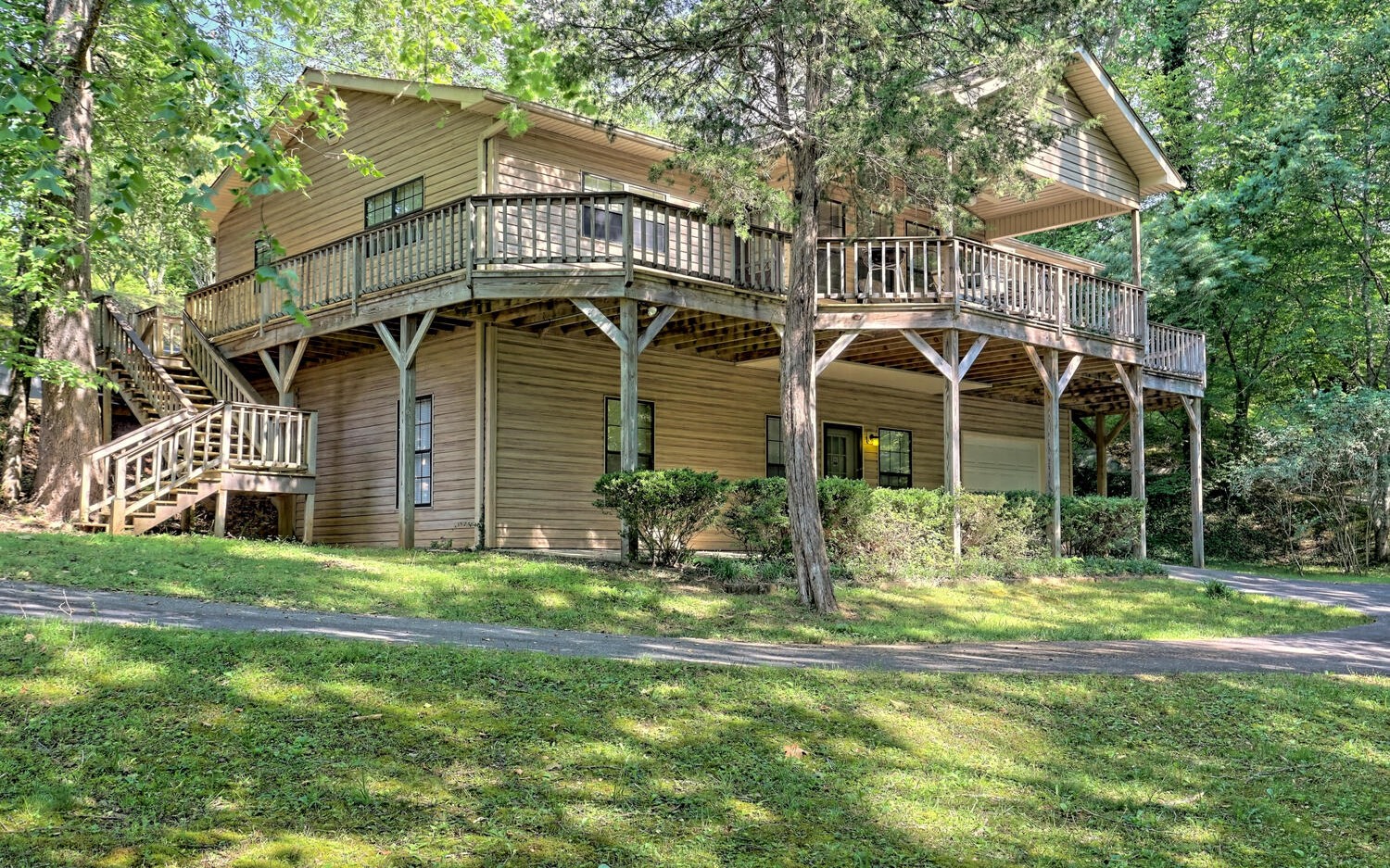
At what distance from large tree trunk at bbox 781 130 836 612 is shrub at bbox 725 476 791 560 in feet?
5.07

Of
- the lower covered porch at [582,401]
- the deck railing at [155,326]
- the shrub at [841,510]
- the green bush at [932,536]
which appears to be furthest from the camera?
the deck railing at [155,326]

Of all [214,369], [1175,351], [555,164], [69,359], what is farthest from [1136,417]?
[69,359]

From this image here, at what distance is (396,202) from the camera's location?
19.2 meters

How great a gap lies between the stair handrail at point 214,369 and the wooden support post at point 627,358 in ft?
25.9

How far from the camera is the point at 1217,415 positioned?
33031 mm

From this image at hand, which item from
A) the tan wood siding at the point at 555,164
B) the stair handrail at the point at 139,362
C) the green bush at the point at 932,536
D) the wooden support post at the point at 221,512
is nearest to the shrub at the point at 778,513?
the green bush at the point at 932,536

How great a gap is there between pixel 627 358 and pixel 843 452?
9035mm

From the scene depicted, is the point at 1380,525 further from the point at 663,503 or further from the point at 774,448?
the point at 663,503

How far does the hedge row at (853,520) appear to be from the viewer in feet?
46.7

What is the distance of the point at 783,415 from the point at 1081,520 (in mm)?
8538

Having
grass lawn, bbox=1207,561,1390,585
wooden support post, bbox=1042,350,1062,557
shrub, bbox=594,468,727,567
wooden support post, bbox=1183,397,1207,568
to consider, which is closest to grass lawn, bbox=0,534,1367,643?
shrub, bbox=594,468,727,567

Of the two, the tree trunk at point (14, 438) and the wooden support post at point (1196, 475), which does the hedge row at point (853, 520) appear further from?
the tree trunk at point (14, 438)

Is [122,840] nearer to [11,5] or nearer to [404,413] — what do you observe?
[11,5]

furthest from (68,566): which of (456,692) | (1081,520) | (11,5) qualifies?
(1081,520)
